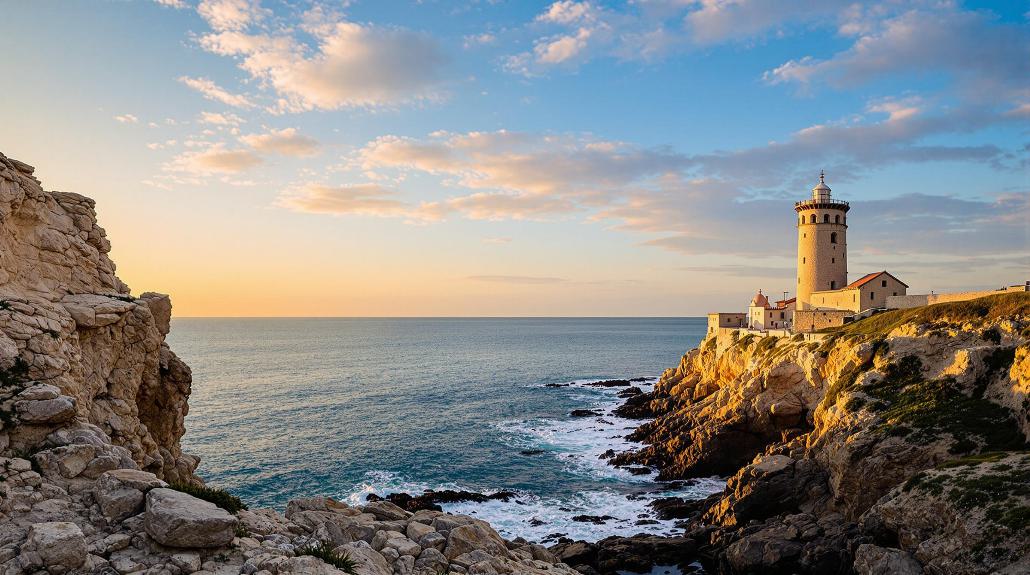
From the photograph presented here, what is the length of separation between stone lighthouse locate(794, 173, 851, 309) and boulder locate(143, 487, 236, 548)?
68417 millimetres

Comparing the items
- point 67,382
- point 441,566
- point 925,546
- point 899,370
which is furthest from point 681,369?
point 67,382

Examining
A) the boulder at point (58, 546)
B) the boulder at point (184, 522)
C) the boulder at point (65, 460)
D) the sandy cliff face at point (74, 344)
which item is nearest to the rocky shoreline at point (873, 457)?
the sandy cliff face at point (74, 344)

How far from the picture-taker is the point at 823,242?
66500mm

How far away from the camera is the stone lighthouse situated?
66062 mm

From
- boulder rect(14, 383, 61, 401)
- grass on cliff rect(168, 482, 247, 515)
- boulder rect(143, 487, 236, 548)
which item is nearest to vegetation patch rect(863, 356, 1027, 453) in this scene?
grass on cliff rect(168, 482, 247, 515)

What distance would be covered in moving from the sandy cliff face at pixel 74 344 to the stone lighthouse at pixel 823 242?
219 ft

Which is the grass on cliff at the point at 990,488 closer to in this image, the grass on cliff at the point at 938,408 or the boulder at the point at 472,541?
the grass on cliff at the point at 938,408

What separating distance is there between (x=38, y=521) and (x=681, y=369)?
227 feet

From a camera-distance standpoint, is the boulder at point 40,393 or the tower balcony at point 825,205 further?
the tower balcony at point 825,205

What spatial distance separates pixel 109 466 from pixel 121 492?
1.12m

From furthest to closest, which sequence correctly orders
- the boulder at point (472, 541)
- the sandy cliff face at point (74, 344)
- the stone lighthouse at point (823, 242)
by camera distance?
the stone lighthouse at point (823, 242) → the boulder at point (472, 541) → the sandy cliff face at point (74, 344)

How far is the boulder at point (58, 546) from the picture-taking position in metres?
8.84

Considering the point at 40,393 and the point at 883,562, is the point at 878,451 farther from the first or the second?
the point at 40,393

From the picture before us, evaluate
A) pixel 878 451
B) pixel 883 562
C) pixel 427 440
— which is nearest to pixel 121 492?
pixel 883 562
